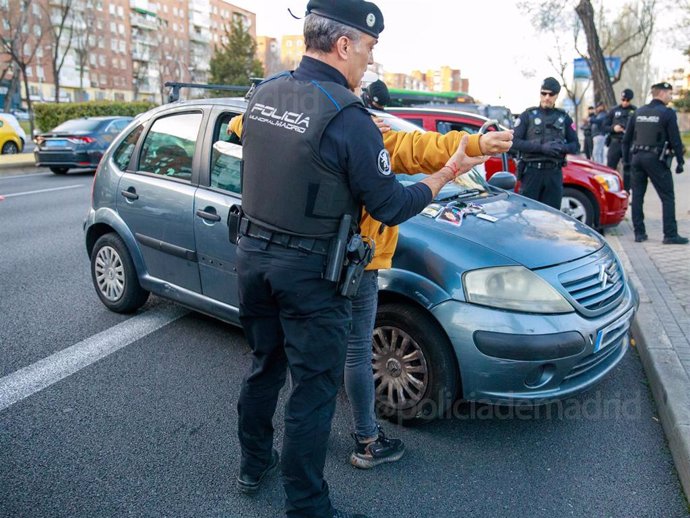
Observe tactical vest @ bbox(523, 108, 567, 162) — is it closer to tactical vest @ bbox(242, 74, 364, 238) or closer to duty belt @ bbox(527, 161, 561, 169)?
duty belt @ bbox(527, 161, 561, 169)

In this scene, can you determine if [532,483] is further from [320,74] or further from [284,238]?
Answer: [320,74]

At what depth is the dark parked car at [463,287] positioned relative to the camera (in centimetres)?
298

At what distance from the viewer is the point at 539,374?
2.99 meters

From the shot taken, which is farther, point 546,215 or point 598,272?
point 546,215

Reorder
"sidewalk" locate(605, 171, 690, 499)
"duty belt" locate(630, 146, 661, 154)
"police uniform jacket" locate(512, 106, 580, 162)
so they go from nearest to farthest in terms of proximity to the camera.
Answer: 1. "sidewalk" locate(605, 171, 690, 499)
2. "police uniform jacket" locate(512, 106, 580, 162)
3. "duty belt" locate(630, 146, 661, 154)

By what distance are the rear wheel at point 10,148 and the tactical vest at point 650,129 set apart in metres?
19.9

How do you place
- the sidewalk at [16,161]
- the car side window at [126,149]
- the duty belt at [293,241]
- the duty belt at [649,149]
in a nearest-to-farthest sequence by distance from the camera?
the duty belt at [293,241], the car side window at [126,149], the duty belt at [649,149], the sidewalk at [16,161]

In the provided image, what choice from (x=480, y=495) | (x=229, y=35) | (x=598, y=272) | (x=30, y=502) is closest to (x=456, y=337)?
(x=480, y=495)

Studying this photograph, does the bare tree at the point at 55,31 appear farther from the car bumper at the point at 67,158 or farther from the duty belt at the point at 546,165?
the duty belt at the point at 546,165

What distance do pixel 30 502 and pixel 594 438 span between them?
8.86 feet

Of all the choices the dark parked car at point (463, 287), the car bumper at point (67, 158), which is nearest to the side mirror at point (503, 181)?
the dark parked car at point (463, 287)

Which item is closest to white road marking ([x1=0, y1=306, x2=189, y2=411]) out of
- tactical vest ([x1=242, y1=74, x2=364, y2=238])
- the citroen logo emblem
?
tactical vest ([x1=242, y1=74, x2=364, y2=238])

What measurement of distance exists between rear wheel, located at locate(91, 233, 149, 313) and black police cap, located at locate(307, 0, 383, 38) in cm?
298

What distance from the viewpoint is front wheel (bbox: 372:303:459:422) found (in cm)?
307
